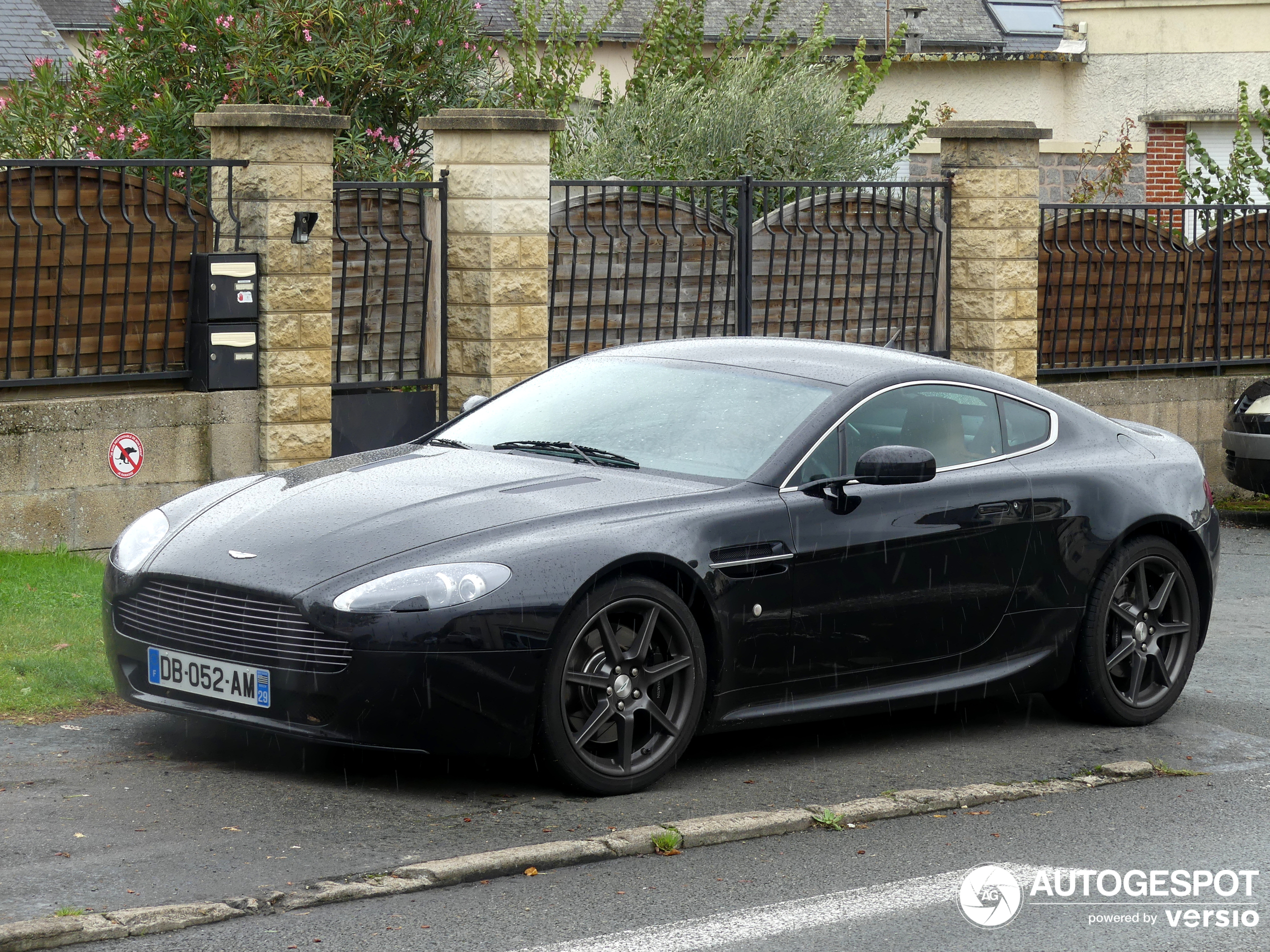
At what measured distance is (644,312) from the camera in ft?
→ 42.5

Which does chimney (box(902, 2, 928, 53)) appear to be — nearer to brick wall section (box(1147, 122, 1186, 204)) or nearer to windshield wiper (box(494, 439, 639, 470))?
brick wall section (box(1147, 122, 1186, 204))

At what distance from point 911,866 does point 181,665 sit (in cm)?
244

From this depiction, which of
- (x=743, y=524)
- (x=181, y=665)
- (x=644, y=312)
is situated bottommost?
(x=181, y=665)

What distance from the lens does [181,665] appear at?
20.0ft

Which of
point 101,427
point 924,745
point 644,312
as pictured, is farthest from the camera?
point 644,312

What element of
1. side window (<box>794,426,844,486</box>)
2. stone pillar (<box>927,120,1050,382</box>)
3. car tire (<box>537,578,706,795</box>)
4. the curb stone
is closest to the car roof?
side window (<box>794,426,844,486</box>)

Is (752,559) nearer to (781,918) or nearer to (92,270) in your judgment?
(781,918)

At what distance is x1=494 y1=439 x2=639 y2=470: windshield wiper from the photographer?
22.4ft

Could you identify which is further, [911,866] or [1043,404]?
[1043,404]

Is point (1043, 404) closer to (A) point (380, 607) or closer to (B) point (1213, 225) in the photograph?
(A) point (380, 607)

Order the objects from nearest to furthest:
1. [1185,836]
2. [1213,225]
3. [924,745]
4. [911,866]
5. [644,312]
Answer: [911,866] → [1185,836] → [924,745] → [644,312] → [1213,225]

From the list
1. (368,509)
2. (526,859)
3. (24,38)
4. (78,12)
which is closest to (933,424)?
(368,509)

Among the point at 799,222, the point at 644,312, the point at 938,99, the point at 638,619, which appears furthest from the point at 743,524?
the point at 938,99

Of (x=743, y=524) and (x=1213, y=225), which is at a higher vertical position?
(x=1213, y=225)
